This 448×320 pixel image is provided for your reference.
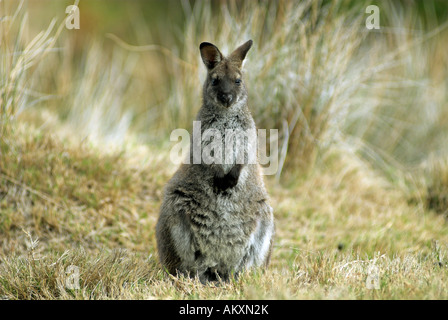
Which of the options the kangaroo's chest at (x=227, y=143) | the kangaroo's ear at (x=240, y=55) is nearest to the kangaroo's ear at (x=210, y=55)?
the kangaroo's ear at (x=240, y=55)

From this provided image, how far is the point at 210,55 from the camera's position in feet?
14.2

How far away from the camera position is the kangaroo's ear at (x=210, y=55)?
14.0 ft

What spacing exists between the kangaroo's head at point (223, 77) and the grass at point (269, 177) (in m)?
1.37

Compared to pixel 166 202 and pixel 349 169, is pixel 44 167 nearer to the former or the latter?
pixel 166 202

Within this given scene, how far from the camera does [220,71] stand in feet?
13.9

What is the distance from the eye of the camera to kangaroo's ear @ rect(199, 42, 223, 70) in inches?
168

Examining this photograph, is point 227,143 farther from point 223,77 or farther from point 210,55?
point 210,55

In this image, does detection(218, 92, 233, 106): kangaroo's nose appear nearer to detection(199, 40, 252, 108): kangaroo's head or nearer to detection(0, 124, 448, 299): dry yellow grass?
detection(199, 40, 252, 108): kangaroo's head

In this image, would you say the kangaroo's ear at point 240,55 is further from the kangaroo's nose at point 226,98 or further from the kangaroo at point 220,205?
the kangaroo's nose at point 226,98

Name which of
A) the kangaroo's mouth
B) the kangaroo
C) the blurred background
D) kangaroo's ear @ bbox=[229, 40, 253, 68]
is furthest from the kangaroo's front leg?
the blurred background

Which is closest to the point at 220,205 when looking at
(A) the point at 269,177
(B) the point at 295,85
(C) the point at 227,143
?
(C) the point at 227,143

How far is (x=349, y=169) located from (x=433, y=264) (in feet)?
10.1

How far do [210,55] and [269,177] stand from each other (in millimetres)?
2710
